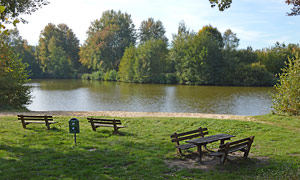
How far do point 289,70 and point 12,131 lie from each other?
16185 millimetres

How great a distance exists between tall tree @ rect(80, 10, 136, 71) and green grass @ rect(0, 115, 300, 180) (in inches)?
2559

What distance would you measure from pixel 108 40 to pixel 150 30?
19.0 m

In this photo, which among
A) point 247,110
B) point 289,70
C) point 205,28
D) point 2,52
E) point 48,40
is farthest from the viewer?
point 48,40

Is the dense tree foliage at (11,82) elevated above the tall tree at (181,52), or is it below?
below

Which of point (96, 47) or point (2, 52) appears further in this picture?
point (96, 47)

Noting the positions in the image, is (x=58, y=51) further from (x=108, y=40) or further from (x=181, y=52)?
(x=181, y=52)

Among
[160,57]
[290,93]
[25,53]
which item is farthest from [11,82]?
[25,53]

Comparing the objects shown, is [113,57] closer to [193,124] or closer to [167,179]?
[193,124]

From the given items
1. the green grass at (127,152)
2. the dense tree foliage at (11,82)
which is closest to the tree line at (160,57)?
the dense tree foliage at (11,82)

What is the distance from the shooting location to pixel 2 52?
76.3ft

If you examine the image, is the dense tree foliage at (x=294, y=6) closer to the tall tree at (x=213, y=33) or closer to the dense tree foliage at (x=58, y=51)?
the tall tree at (x=213, y=33)

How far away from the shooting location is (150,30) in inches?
3629

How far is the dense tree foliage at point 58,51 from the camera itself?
86.9 metres

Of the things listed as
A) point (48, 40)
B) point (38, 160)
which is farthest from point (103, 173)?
point (48, 40)
